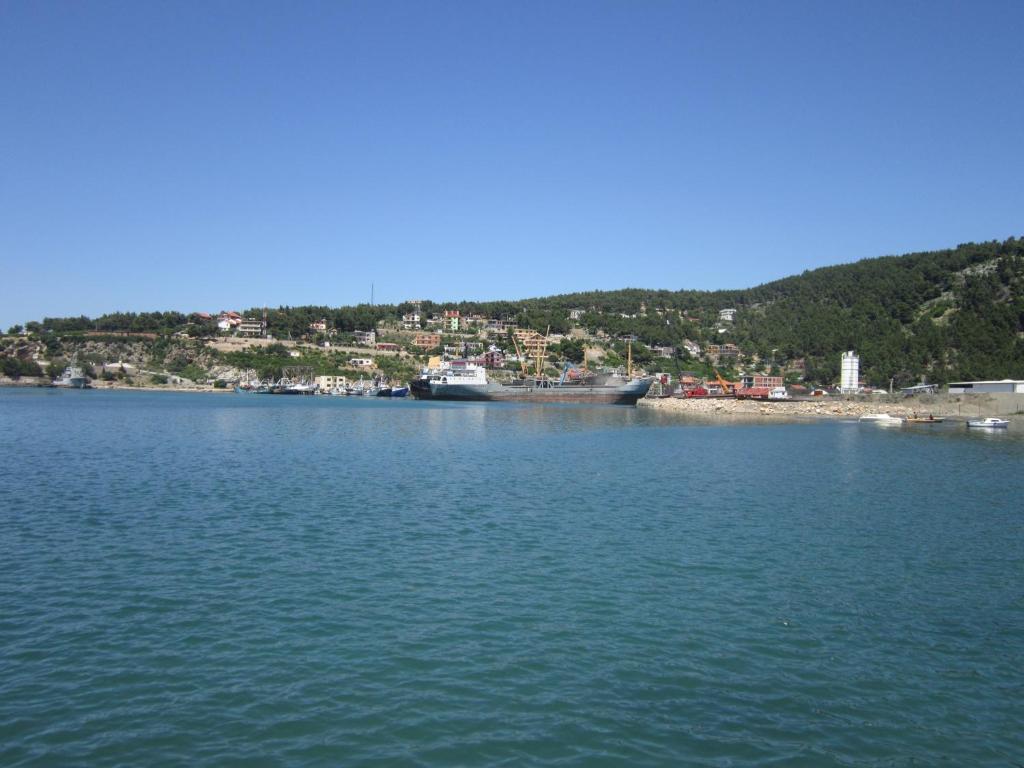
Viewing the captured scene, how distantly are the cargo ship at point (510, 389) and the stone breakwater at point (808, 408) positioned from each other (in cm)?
417

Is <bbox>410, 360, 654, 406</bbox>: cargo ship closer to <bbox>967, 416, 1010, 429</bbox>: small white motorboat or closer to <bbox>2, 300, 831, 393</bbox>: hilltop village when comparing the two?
<bbox>2, 300, 831, 393</bbox>: hilltop village

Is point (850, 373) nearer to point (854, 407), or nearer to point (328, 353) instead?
point (854, 407)

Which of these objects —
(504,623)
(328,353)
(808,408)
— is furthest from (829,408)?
(328,353)

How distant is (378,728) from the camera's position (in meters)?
6.99

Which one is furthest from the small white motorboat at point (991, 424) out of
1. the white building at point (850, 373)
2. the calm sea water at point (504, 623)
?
the white building at point (850, 373)

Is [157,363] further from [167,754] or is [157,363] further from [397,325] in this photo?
[167,754]

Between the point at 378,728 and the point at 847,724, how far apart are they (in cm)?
450

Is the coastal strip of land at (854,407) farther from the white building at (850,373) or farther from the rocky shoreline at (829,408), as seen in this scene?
the white building at (850,373)

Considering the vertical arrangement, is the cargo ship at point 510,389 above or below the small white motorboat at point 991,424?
above

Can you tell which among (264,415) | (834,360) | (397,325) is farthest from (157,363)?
(834,360)

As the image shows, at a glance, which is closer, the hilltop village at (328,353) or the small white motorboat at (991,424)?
the small white motorboat at (991,424)

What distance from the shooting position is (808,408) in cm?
7331

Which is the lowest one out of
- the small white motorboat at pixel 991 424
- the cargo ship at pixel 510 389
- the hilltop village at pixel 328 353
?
the small white motorboat at pixel 991 424

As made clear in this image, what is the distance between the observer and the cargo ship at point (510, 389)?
89.8 metres
